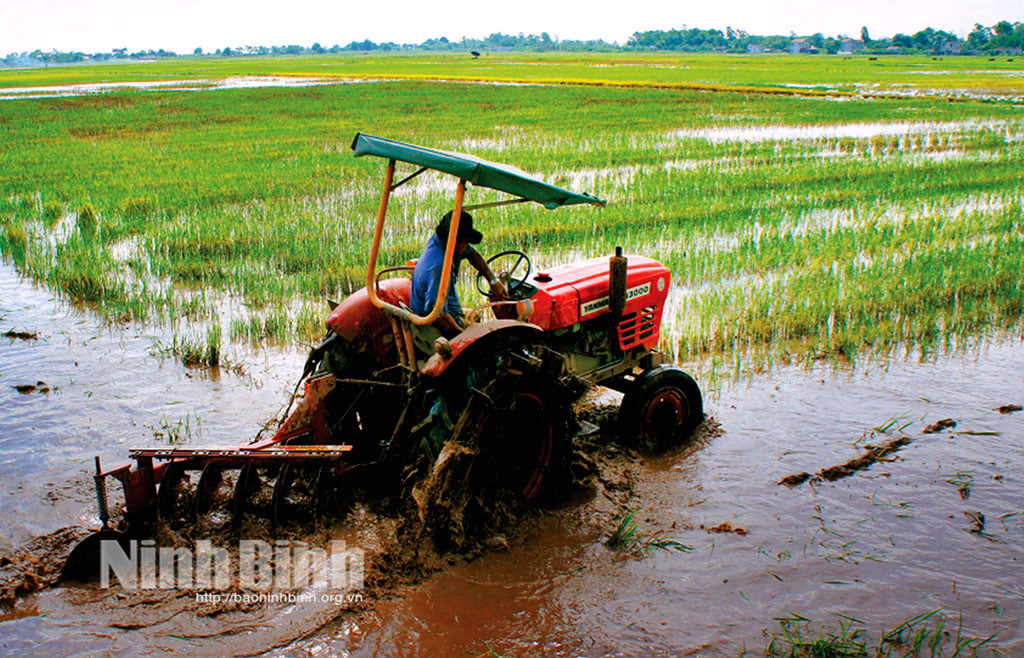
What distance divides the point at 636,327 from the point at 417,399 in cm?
168

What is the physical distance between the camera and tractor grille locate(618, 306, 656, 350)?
4613 millimetres

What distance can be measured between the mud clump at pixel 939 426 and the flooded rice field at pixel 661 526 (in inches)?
1.0

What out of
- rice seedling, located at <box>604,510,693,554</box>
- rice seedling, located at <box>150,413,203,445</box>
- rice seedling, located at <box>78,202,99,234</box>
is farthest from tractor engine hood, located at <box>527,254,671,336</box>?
rice seedling, located at <box>78,202,99,234</box>

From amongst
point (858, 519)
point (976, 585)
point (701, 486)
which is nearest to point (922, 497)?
point (858, 519)

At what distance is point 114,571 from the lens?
3186mm

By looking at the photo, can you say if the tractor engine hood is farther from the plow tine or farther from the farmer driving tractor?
the plow tine

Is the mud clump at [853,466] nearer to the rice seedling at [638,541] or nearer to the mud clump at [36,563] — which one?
the rice seedling at [638,541]

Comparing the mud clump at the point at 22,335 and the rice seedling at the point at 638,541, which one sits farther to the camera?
the mud clump at the point at 22,335

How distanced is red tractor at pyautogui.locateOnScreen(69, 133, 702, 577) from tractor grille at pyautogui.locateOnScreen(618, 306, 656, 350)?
17cm

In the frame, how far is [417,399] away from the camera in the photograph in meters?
3.61

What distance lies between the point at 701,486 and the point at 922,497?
3.79 feet

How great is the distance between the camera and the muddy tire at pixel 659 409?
14.7 feet

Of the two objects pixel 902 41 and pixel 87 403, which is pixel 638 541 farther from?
pixel 902 41

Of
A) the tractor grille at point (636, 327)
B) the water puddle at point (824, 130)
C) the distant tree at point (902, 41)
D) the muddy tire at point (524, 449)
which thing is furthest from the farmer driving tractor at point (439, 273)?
the distant tree at point (902, 41)
